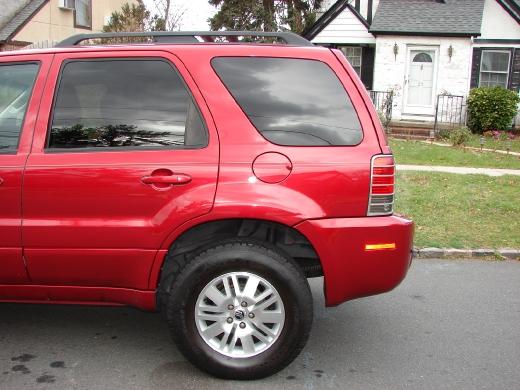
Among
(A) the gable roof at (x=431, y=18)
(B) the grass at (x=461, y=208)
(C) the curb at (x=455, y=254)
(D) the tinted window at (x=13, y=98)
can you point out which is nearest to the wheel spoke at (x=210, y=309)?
(D) the tinted window at (x=13, y=98)

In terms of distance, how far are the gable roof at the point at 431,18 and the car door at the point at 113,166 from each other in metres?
16.2

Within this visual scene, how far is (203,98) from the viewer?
3.36m

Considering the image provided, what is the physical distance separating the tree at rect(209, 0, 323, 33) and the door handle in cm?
2162

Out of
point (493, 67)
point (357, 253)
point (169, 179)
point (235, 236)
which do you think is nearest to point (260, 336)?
point (235, 236)

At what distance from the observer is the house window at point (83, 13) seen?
78.7 ft

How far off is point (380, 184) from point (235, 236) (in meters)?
0.90

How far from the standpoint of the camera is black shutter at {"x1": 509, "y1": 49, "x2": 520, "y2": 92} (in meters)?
18.1

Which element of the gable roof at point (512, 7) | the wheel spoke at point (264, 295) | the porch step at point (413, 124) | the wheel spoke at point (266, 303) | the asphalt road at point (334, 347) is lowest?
the asphalt road at point (334, 347)

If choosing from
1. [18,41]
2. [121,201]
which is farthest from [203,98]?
[18,41]

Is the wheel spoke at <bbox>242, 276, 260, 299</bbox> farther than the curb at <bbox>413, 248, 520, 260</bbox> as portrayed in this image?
No

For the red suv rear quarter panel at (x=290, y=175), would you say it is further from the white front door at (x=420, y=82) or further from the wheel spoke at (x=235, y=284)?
the white front door at (x=420, y=82)

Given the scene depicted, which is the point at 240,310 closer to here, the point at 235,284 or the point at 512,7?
the point at 235,284

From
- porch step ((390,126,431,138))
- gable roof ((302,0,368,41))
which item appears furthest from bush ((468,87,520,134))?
gable roof ((302,0,368,41))

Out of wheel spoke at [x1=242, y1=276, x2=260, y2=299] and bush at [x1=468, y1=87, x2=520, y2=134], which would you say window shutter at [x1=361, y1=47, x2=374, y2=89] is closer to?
bush at [x1=468, y1=87, x2=520, y2=134]
